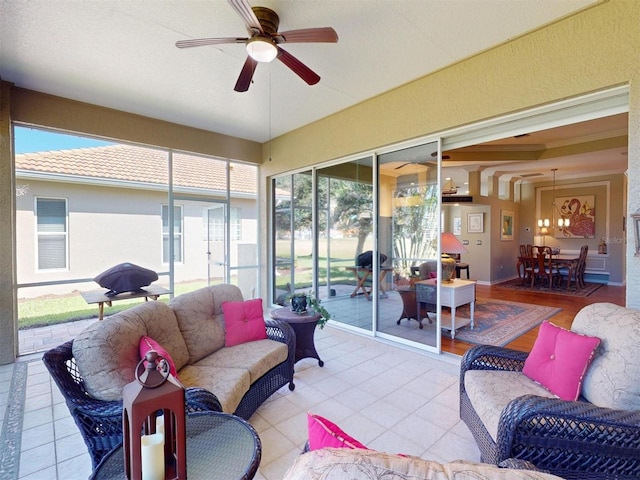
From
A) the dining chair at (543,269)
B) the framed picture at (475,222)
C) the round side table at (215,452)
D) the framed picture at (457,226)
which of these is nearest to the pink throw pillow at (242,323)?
the round side table at (215,452)

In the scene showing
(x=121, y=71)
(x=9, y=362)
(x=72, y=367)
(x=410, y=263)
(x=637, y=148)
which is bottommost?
(x=9, y=362)

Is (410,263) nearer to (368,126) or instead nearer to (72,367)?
(368,126)

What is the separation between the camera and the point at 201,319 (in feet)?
8.65

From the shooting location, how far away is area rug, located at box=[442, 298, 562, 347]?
4.18m

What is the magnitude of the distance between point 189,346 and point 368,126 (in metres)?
3.28

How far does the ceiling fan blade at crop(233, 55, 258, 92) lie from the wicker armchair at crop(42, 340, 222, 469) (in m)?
2.37

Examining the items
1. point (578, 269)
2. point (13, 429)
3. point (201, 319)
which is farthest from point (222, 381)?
point (578, 269)

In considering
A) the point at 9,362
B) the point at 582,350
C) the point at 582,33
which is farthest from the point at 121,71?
the point at 582,350

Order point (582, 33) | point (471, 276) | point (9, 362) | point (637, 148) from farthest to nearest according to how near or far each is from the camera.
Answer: point (471, 276) → point (9, 362) → point (582, 33) → point (637, 148)

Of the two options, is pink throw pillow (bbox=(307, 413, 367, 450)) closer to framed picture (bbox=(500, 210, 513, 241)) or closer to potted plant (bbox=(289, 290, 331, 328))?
potted plant (bbox=(289, 290, 331, 328))

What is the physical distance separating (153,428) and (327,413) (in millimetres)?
1675

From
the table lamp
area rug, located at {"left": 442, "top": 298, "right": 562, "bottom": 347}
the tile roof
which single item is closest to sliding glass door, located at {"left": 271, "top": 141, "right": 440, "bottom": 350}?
the table lamp

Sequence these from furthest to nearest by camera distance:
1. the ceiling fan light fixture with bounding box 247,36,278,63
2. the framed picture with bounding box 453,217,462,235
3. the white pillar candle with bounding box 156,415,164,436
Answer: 1. the framed picture with bounding box 453,217,462,235
2. the ceiling fan light fixture with bounding box 247,36,278,63
3. the white pillar candle with bounding box 156,415,164,436

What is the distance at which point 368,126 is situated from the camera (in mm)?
3971
